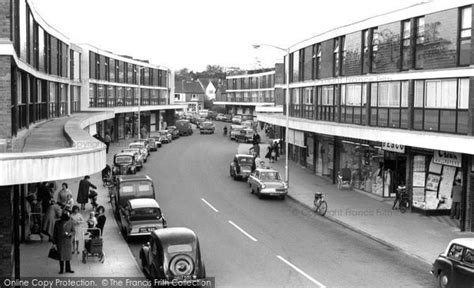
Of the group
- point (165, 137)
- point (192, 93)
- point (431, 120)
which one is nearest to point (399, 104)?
point (431, 120)

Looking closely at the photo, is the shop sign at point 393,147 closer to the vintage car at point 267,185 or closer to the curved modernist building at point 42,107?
the vintage car at point 267,185

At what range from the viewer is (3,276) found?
15320 mm

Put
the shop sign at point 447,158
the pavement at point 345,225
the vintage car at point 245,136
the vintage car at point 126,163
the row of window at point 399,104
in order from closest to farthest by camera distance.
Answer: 1. the pavement at point 345,225
2. the shop sign at point 447,158
3. the row of window at point 399,104
4. the vintage car at point 126,163
5. the vintage car at point 245,136

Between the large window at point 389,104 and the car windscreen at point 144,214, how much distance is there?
507 inches

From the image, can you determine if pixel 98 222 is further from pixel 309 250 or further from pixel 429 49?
pixel 429 49

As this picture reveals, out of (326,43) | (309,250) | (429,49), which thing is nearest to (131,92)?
(326,43)

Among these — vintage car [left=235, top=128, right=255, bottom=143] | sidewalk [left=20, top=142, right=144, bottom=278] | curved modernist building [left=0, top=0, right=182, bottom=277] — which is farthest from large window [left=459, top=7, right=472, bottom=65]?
vintage car [left=235, top=128, right=255, bottom=143]

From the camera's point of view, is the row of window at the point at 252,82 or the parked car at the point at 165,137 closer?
the parked car at the point at 165,137

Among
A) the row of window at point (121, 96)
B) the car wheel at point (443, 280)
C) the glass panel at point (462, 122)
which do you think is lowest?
the car wheel at point (443, 280)

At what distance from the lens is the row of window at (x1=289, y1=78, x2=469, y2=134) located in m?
25.6

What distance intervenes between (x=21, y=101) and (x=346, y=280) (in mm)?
11762

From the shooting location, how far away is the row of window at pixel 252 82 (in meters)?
102

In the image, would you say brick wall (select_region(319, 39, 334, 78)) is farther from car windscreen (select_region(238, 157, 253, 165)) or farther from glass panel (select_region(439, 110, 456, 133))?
glass panel (select_region(439, 110, 456, 133))

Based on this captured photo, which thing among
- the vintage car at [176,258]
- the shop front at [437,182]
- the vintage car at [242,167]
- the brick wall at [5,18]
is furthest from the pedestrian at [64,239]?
the vintage car at [242,167]
